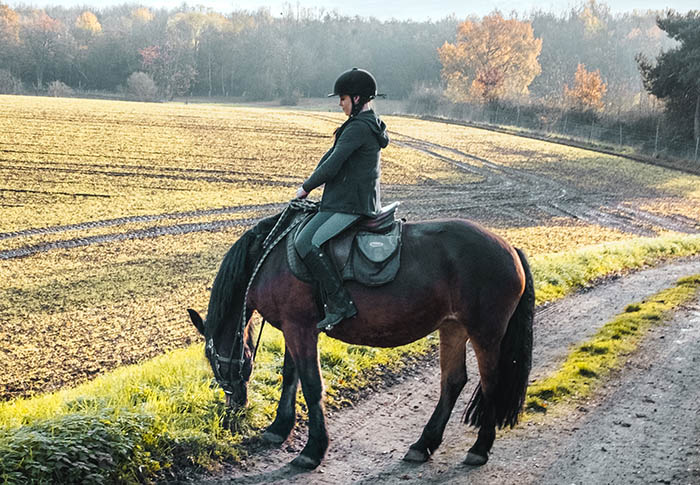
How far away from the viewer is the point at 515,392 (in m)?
6.23

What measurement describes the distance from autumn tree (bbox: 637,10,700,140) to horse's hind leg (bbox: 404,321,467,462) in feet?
123

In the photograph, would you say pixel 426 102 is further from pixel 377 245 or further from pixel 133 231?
pixel 377 245

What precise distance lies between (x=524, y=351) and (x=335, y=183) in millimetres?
2304

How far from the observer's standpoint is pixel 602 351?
9.11 m

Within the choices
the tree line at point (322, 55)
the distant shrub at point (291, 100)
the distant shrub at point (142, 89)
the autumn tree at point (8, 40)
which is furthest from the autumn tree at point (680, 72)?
the autumn tree at point (8, 40)

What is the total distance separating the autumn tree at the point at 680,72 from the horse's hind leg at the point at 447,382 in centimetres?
3756

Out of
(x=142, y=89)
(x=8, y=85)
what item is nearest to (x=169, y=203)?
(x=142, y=89)

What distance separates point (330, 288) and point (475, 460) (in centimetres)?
205

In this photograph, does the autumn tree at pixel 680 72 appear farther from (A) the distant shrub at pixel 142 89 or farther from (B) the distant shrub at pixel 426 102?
(A) the distant shrub at pixel 142 89

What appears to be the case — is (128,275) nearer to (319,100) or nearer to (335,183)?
(335,183)

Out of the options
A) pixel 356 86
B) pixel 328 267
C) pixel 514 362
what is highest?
pixel 356 86

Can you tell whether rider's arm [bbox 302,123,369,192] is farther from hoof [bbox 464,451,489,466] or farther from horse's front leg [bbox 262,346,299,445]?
hoof [bbox 464,451,489,466]

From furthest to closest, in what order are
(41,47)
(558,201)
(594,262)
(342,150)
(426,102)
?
(41,47)
(426,102)
(558,201)
(594,262)
(342,150)

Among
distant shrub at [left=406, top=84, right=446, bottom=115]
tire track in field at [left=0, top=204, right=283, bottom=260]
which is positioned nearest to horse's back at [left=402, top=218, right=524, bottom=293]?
tire track in field at [left=0, top=204, right=283, bottom=260]
